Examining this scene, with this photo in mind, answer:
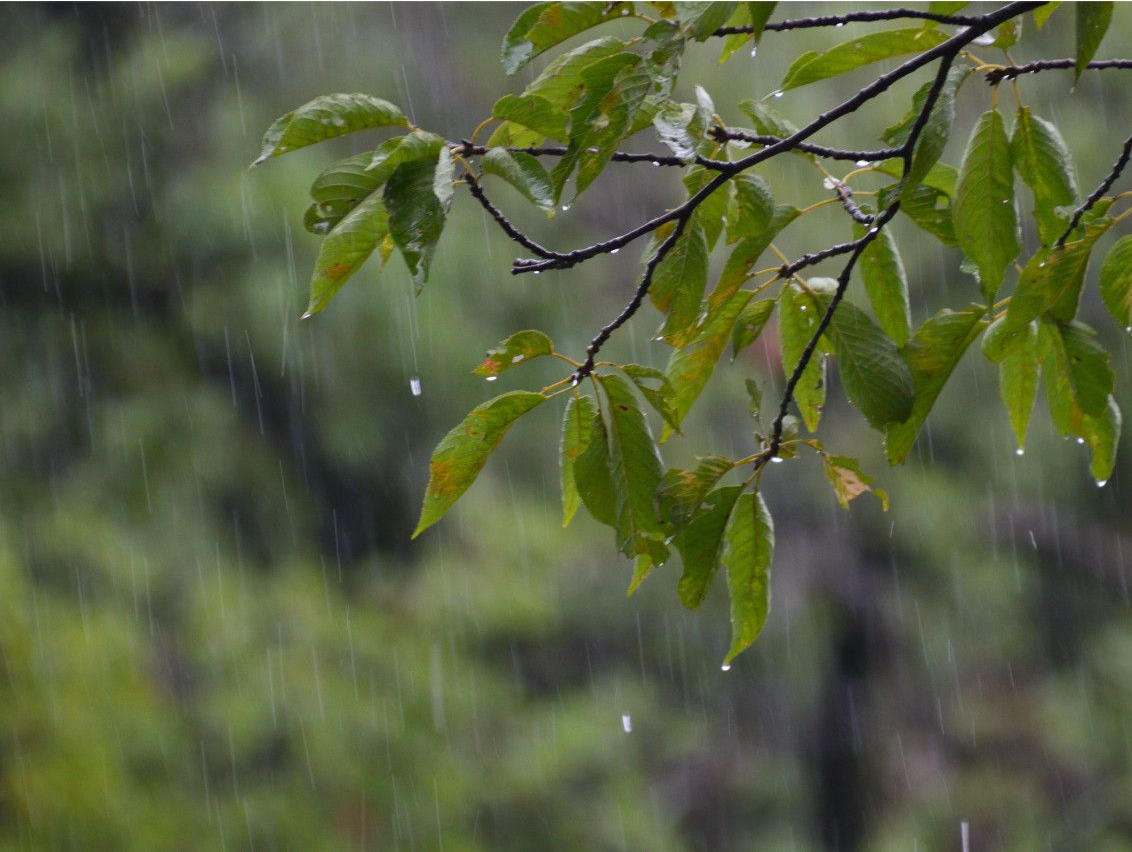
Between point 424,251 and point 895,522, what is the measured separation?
2843 millimetres

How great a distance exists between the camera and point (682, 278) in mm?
696

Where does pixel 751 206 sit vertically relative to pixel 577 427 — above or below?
above

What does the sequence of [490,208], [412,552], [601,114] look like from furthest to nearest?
[412,552]
[490,208]
[601,114]

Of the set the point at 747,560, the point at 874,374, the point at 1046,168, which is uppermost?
the point at 1046,168

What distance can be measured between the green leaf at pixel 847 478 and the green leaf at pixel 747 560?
8 cm

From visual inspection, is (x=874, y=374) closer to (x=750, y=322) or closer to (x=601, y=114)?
(x=750, y=322)

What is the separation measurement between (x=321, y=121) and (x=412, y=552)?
2.66 metres

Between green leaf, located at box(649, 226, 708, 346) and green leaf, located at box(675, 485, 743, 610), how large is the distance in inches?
4.4

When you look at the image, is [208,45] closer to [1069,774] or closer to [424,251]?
[424,251]

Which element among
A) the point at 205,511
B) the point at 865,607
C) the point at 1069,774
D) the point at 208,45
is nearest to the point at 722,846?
the point at 865,607

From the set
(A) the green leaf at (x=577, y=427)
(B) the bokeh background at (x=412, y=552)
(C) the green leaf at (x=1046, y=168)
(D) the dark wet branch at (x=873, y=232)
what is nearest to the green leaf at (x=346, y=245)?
(A) the green leaf at (x=577, y=427)

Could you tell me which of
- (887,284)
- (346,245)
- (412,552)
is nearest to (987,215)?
(887,284)

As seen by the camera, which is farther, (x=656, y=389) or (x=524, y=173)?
(x=656, y=389)

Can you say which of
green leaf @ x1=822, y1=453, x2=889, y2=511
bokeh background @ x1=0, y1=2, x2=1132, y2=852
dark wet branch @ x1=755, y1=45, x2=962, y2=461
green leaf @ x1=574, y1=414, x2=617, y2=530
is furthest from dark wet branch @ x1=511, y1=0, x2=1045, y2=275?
bokeh background @ x1=0, y1=2, x2=1132, y2=852
